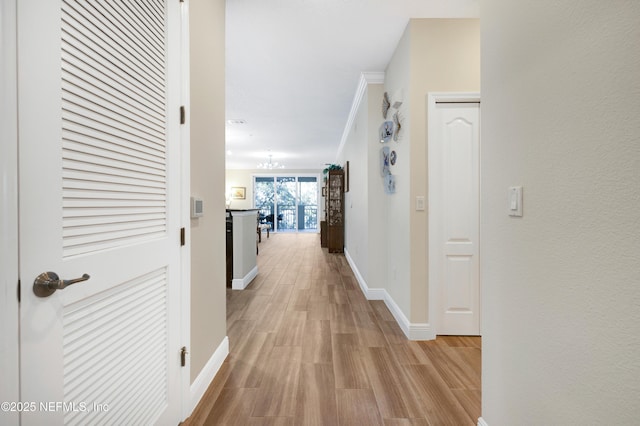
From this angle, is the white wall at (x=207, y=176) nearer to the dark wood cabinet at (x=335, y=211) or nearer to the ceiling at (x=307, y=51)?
the ceiling at (x=307, y=51)

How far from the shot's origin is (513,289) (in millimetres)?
1179

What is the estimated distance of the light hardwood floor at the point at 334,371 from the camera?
1.56 metres

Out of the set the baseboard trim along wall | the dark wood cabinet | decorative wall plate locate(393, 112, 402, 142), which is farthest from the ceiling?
the baseboard trim along wall

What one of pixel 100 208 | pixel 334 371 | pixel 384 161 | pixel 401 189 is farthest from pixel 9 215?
pixel 384 161

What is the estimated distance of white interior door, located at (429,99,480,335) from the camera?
2486mm

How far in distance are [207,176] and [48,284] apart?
114cm

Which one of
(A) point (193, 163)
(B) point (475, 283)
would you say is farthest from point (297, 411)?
Answer: (B) point (475, 283)

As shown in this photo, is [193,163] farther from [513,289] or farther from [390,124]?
[390,124]

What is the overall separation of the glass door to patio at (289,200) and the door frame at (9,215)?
10884 mm

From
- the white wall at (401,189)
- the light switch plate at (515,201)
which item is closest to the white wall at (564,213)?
the light switch plate at (515,201)

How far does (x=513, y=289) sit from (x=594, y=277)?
0.39 metres

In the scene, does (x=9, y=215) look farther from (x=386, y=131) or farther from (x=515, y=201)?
(x=386, y=131)

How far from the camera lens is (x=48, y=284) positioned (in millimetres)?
750

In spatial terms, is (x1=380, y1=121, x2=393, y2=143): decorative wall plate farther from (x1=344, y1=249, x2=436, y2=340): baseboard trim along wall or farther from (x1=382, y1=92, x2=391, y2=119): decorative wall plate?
(x1=344, y1=249, x2=436, y2=340): baseboard trim along wall
